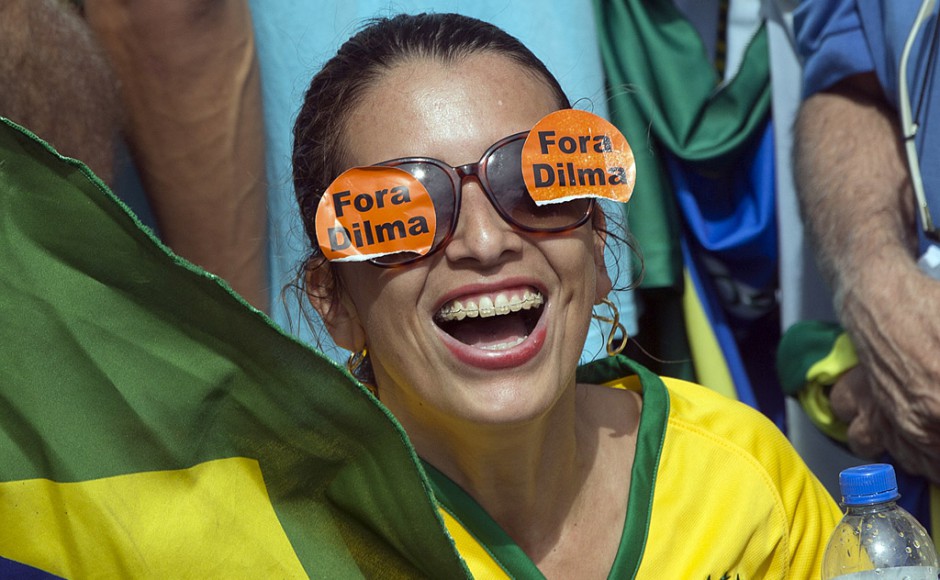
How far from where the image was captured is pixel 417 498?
1.38 metres

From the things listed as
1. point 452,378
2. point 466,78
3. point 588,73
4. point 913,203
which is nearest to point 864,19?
point 913,203

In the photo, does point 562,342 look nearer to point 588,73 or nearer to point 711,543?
point 711,543

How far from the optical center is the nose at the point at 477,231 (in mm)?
1718

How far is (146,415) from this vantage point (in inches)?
52.6

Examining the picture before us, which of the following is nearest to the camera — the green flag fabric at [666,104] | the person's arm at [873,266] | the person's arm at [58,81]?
the person's arm at [58,81]

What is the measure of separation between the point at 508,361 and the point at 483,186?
260 mm

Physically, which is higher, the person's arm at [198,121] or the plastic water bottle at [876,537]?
the person's arm at [198,121]

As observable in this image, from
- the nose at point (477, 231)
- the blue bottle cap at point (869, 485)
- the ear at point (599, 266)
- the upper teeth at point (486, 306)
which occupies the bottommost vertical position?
the blue bottle cap at point (869, 485)

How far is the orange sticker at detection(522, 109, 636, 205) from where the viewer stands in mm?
1758

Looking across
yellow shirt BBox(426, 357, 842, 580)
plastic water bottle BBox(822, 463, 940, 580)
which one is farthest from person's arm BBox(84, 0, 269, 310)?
plastic water bottle BBox(822, 463, 940, 580)

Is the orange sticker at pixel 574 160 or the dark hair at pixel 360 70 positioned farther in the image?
the dark hair at pixel 360 70

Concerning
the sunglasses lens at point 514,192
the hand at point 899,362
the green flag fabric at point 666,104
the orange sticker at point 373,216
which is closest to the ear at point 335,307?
the orange sticker at point 373,216

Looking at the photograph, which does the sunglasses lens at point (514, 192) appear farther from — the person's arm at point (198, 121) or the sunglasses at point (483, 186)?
the person's arm at point (198, 121)

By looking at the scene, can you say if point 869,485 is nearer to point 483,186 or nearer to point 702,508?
point 702,508
